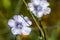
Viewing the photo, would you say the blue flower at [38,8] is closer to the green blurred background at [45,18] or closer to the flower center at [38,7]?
the flower center at [38,7]

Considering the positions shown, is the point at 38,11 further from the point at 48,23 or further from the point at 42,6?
the point at 48,23

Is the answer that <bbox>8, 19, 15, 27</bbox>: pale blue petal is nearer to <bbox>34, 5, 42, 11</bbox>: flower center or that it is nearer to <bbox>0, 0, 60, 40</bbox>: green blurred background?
<bbox>34, 5, 42, 11</bbox>: flower center

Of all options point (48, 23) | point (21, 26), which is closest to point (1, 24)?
point (48, 23)

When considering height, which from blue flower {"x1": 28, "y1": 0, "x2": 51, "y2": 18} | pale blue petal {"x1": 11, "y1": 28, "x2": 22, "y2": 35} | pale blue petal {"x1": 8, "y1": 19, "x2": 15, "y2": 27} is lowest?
pale blue petal {"x1": 11, "y1": 28, "x2": 22, "y2": 35}

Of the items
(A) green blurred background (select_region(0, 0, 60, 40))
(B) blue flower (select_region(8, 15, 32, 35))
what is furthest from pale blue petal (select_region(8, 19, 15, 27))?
(A) green blurred background (select_region(0, 0, 60, 40))

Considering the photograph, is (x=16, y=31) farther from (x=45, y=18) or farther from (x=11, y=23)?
(x=45, y=18)

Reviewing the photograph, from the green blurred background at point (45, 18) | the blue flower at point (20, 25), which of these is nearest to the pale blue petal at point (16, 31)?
the blue flower at point (20, 25)

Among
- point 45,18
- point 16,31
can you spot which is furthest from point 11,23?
point 45,18
